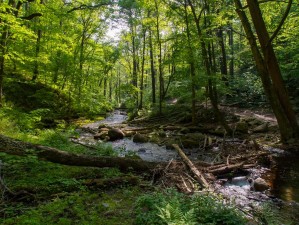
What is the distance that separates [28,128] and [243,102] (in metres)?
16.1

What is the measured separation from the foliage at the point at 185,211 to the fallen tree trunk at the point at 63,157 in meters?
2.11

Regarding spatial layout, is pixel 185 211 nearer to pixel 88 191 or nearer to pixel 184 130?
pixel 88 191

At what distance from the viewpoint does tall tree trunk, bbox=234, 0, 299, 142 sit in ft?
34.0

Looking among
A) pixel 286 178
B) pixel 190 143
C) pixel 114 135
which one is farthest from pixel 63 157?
pixel 114 135

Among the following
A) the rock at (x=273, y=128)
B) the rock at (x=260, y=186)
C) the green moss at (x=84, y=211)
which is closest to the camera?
the green moss at (x=84, y=211)

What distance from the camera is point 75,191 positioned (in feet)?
17.1

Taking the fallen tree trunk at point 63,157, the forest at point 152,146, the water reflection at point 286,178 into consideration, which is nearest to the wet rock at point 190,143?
the forest at point 152,146

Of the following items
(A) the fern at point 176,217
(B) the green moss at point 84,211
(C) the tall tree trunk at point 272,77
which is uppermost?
(C) the tall tree trunk at point 272,77

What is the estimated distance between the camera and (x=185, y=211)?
418 cm

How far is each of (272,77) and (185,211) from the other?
861 cm

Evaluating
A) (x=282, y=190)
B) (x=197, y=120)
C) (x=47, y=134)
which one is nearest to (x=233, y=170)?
(x=282, y=190)

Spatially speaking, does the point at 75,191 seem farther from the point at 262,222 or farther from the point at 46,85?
the point at 46,85

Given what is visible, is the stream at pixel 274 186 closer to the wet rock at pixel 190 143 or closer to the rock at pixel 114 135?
the wet rock at pixel 190 143

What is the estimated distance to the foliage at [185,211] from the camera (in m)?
3.69
